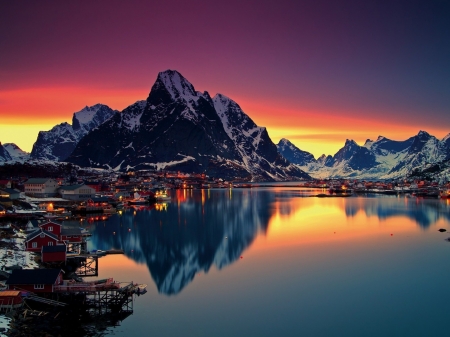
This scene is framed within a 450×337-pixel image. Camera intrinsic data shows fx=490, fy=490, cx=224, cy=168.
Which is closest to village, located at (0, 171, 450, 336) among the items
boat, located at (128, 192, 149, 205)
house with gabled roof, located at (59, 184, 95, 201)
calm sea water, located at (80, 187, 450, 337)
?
calm sea water, located at (80, 187, 450, 337)

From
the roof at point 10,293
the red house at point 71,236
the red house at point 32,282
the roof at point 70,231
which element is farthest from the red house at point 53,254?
the roof at point 10,293

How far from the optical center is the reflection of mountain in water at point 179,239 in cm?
3300

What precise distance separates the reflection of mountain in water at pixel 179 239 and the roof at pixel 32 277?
20.6 feet

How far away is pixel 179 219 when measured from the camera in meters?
61.2

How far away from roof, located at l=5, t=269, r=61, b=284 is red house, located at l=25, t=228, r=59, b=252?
9.15 m

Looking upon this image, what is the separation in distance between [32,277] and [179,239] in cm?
2304

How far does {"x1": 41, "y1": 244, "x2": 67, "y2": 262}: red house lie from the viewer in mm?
28781

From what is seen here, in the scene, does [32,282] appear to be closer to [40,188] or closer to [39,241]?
[39,241]

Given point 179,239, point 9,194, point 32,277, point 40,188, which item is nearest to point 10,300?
point 32,277

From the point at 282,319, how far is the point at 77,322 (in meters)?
8.87

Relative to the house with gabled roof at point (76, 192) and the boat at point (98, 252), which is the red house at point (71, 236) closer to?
the boat at point (98, 252)

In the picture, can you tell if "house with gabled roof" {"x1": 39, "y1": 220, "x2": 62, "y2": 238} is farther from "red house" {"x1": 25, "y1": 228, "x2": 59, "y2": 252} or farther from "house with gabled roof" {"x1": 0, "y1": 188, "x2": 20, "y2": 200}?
"house with gabled roof" {"x1": 0, "y1": 188, "x2": 20, "y2": 200}

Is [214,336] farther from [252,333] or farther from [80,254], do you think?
[80,254]

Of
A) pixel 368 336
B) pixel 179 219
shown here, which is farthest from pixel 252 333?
pixel 179 219
